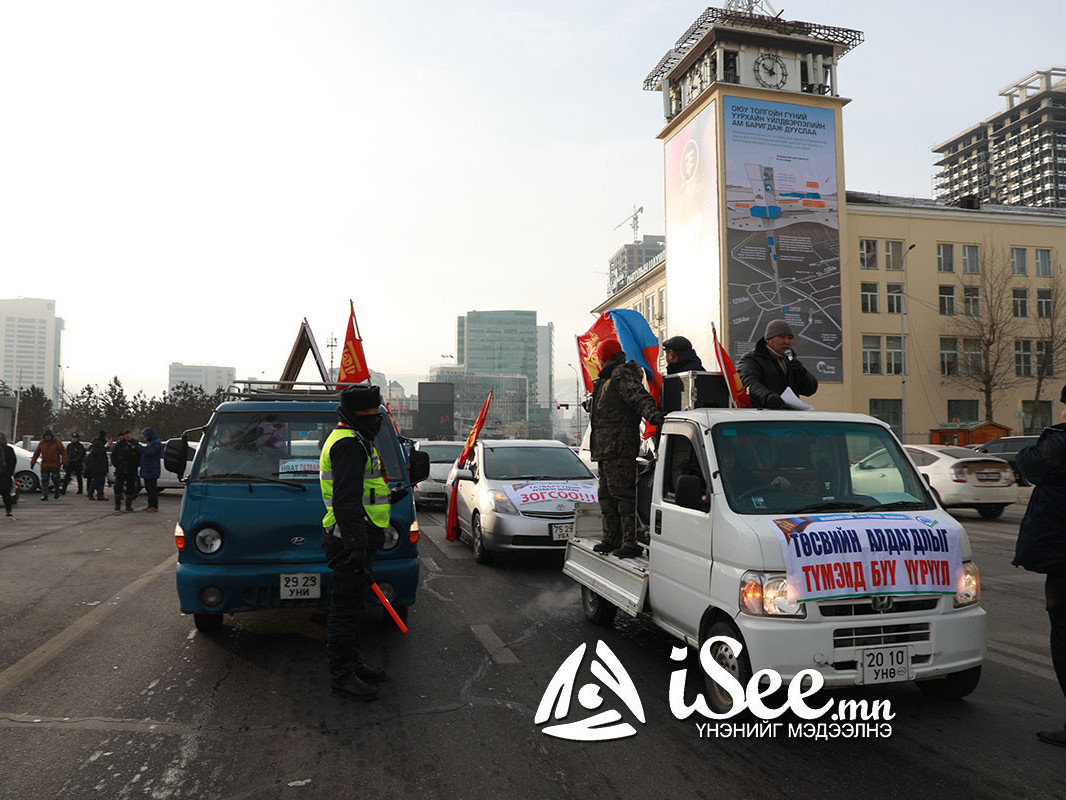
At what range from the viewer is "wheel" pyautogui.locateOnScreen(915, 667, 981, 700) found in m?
4.49

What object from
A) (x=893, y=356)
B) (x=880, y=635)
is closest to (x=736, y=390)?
(x=880, y=635)

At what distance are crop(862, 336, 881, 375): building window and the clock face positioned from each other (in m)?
18.6

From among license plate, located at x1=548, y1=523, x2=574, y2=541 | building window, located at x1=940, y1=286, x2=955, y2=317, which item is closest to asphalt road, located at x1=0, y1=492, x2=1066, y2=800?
license plate, located at x1=548, y1=523, x2=574, y2=541

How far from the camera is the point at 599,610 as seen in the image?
21.5ft

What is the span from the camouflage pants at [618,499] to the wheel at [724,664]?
162 centimetres

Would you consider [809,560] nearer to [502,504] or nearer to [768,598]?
[768,598]

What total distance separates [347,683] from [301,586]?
105 cm

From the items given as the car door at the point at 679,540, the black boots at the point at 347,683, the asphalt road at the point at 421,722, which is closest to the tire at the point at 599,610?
the asphalt road at the point at 421,722

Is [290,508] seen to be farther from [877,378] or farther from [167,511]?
[877,378]

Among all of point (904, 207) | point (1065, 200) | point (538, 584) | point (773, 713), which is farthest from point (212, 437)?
point (1065, 200)

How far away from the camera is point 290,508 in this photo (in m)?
5.76

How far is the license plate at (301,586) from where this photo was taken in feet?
18.2

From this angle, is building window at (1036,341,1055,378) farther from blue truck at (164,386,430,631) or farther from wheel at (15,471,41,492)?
blue truck at (164,386,430,631)

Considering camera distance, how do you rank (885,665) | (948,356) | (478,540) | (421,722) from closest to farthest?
(885,665), (421,722), (478,540), (948,356)
